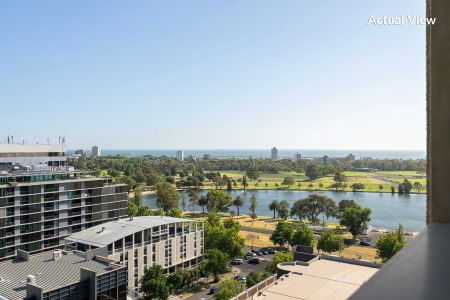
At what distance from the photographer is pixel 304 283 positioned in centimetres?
1178

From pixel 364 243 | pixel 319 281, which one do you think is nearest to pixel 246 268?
pixel 319 281

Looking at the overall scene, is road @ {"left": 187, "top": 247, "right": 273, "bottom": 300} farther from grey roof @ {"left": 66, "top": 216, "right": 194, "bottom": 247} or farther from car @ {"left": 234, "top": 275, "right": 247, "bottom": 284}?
grey roof @ {"left": 66, "top": 216, "right": 194, "bottom": 247}

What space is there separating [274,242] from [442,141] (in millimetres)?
22868

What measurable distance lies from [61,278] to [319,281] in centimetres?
790

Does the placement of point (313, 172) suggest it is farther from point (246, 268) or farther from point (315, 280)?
point (315, 280)

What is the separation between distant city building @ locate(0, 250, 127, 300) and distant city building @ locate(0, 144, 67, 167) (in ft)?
35.1

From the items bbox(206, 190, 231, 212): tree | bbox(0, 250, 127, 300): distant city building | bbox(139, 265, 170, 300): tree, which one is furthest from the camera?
bbox(206, 190, 231, 212): tree

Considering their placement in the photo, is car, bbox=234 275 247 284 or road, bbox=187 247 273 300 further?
car, bbox=234 275 247 284

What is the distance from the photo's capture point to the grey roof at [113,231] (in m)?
16.0

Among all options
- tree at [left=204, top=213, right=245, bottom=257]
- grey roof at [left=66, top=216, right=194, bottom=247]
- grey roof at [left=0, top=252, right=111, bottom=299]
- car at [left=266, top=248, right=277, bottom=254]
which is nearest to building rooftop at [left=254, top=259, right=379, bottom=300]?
grey roof at [left=0, top=252, right=111, bottom=299]

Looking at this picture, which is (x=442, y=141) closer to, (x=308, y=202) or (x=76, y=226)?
(x=76, y=226)

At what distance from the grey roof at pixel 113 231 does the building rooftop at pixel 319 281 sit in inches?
273

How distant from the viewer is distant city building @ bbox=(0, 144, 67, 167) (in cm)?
2266

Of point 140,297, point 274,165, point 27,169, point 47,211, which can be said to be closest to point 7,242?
point 47,211
